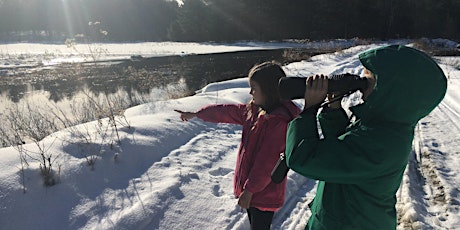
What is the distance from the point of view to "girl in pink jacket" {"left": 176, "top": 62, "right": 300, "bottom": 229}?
6.48 ft

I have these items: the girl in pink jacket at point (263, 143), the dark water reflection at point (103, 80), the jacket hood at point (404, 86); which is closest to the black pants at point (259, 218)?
the girl in pink jacket at point (263, 143)

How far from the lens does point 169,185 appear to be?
11.3 feet

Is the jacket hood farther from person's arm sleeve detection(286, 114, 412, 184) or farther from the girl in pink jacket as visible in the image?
the girl in pink jacket

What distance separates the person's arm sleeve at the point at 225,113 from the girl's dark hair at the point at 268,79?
1.05 feet

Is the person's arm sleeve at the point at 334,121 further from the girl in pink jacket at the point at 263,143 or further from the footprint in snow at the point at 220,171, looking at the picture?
the footprint in snow at the point at 220,171

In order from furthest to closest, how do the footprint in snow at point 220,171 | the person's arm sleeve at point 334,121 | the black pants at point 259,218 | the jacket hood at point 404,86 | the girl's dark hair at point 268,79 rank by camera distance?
the footprint in snow at point 220,171 < the black pants at point 259,218 < the girl's dark hair at point 268,79 < the person's arm sleeve at point 334,121 < the jacket hood at point 404,86

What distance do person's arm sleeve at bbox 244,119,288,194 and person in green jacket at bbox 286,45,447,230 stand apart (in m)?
0.68

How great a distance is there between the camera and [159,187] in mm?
3422

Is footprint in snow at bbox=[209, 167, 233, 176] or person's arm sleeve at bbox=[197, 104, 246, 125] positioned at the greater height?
person's arm sleeve at bbox=[197, 104, 246, 125]

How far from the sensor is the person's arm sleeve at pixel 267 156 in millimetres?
1977

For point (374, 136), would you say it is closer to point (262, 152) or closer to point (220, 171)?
point (262, 152)

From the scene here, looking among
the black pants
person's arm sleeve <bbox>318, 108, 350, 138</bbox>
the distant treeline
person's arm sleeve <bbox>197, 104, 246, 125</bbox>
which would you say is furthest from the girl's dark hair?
the distant treeline

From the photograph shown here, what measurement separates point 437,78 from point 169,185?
279 centimetres

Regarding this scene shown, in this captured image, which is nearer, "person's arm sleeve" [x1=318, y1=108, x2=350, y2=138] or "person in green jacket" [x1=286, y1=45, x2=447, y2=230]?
"person in green jacket" [x1=286, y1=45, x2=447, y2=230]
